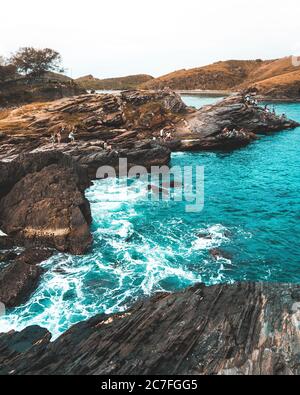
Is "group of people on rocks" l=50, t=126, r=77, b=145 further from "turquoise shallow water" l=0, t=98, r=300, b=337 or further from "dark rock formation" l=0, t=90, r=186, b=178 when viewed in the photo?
"turquoise shallow water" l=0, t=98, r=300, b=337

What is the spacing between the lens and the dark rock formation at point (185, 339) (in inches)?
729

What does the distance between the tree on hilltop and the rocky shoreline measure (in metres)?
36.8

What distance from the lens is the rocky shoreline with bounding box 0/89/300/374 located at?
19.2 metres

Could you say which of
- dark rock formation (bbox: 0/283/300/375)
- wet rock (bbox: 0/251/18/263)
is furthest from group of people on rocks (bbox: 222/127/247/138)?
dark rock formation (bbox: 0/283/300/375)

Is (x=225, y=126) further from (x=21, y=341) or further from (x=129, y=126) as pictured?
(x=21, y=341)

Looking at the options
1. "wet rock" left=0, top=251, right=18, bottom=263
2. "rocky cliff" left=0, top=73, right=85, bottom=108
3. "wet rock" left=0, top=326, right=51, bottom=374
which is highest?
"rocky cliff" left=0, top=73, right=85, bottom=108

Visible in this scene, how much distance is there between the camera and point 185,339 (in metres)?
20.4

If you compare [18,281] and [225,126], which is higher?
[225,126]

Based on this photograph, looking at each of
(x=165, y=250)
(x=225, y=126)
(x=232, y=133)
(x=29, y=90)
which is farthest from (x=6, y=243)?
(x=29, y=90)

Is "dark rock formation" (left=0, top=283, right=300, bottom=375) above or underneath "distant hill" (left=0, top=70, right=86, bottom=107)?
underneath

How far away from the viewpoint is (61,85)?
388 ft

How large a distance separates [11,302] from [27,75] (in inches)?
4392

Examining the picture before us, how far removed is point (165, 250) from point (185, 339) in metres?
19.4

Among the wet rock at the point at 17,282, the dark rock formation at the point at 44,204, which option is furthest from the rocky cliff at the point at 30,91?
the wet rock at the point at 17,282
